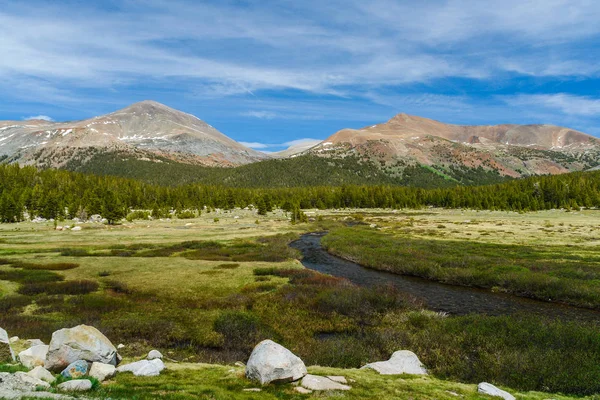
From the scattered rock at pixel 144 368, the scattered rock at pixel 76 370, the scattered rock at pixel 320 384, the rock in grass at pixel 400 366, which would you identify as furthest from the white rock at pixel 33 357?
the rock in grass at pixel 400 366

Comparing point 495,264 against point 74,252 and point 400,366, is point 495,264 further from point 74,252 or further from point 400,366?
point 74,252

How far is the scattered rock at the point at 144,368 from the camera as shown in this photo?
14.7 meters

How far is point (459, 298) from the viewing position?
112 feet

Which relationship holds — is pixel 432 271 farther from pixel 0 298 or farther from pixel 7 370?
pixel 0 298

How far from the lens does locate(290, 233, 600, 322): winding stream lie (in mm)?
29359

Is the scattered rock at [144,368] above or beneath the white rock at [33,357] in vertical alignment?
beneath

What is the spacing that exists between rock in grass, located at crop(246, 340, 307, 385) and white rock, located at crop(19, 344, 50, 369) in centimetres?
946

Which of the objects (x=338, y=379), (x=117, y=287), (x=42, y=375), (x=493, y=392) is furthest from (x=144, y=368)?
(x=117, y=287)

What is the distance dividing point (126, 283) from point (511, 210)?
17403 cm

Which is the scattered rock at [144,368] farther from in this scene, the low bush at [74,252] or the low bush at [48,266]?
the low bush at [74,252]

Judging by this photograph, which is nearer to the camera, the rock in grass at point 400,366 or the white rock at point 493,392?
the white rock at point 493,392

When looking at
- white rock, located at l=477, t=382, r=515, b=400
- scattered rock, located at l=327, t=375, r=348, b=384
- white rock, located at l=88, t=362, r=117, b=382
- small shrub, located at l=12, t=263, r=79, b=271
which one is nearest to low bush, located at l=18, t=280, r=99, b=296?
small shrub, located at l=12, t=263, r=79, b=271

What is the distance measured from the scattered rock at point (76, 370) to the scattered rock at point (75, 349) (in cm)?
66

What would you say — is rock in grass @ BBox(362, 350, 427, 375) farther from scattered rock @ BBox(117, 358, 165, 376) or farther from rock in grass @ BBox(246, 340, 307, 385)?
scattered rock @ BBox(117, 358, 165, 376)
